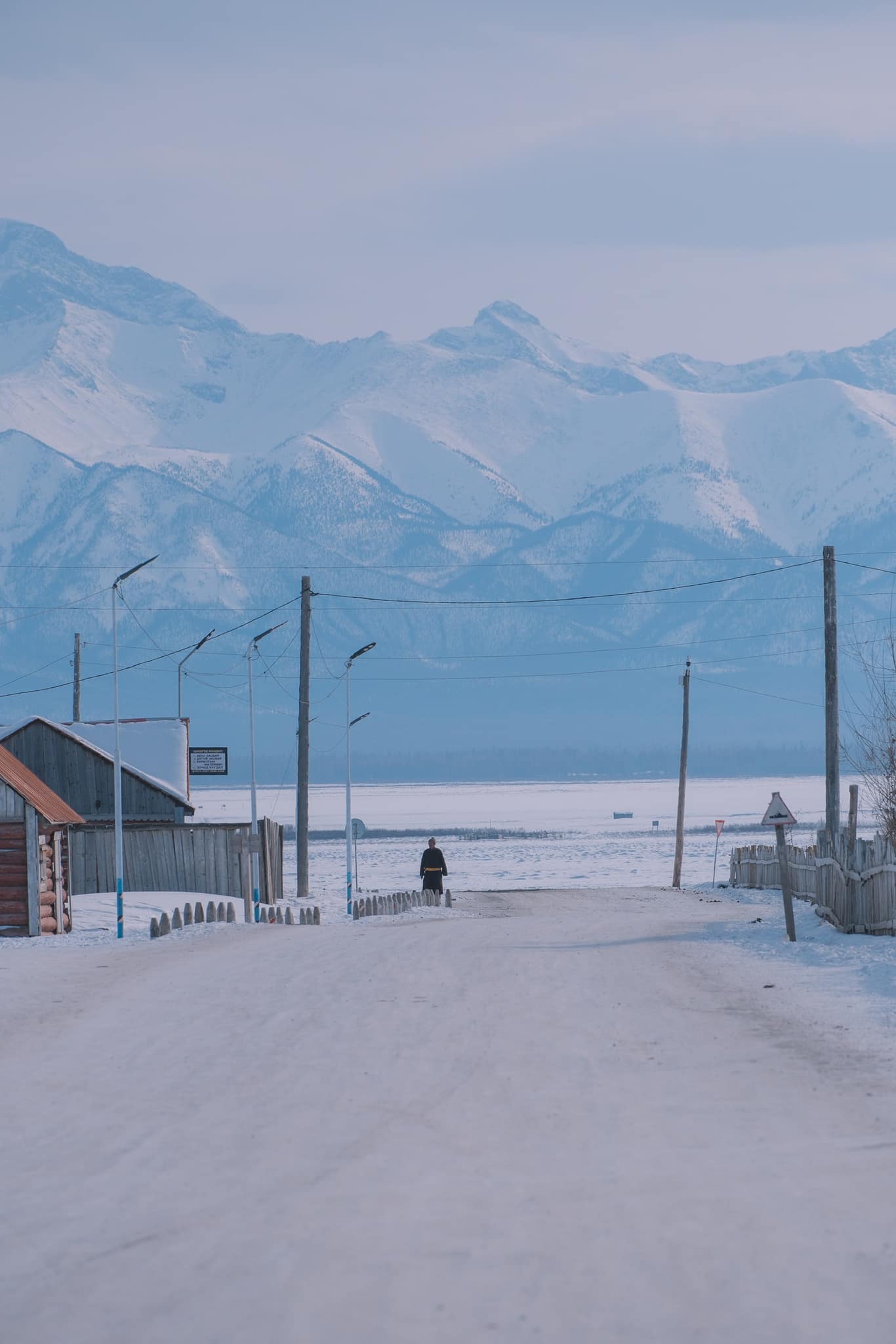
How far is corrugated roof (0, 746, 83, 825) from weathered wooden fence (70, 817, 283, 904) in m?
8.81

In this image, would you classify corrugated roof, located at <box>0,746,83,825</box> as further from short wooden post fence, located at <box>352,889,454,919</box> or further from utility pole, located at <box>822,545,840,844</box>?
utility pole, located at <box>822,545,840,844</box>

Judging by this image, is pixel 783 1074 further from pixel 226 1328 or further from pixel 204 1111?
pixel 226 1328

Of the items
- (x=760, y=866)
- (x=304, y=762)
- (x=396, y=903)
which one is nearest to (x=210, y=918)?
(x=396, y=903)

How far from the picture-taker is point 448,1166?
942 centimetres

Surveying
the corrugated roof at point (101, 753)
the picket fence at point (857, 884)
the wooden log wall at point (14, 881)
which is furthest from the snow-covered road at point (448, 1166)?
the corrugated roof at point (101, 753)

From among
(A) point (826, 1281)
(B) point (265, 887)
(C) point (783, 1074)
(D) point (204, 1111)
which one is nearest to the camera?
(A) point (826, 1281)

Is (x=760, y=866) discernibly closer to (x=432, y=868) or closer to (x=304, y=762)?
(x=304, y=762)

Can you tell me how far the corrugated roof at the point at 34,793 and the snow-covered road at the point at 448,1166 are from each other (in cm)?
1500

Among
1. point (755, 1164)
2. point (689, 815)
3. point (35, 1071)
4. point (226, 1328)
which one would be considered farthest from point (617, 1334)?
point (689, 815)

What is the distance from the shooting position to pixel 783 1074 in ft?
40.9

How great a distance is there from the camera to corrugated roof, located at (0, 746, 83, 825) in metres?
33.4

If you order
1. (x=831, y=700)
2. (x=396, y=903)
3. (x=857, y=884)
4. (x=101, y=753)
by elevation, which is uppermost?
(x=831, y=700)

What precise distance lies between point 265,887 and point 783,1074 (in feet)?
121

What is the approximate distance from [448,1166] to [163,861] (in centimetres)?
3806
